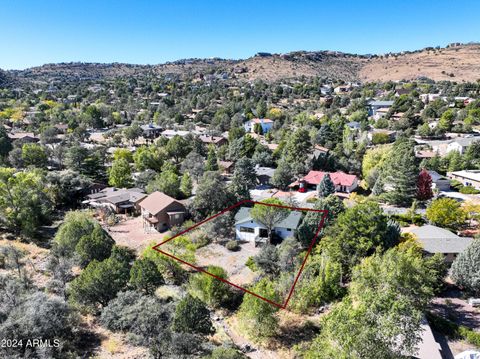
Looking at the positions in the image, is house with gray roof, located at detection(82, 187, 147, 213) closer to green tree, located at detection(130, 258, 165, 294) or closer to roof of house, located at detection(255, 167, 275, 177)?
roof of house, located at detection(255, 167, 275, 177)

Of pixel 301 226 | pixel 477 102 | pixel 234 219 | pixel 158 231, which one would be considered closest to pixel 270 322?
pixel 301 226

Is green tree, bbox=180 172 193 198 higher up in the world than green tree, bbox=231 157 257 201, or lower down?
lower down

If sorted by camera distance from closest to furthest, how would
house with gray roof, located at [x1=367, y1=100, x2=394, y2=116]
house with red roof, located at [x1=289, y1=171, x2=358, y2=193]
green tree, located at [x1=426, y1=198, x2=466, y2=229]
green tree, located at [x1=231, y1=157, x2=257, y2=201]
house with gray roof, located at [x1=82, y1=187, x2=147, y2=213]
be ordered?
green tree, located at [x1=426, y1=198, x2=466, y2=229]
house with gray roof, located at [x1=82, y1=187, x2=147, y2=213]
green tree, located at [x1=231, y1=157, x2=257, y2=201]
house with red roof, located at [x1=289, y1=171, x2=358, y2=193]
house with gray roof, located at [x1=367, y1=100, x2=394, y2=116]

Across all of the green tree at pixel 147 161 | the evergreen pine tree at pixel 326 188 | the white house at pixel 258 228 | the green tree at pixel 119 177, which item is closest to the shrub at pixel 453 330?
the white house at pixel 258 228

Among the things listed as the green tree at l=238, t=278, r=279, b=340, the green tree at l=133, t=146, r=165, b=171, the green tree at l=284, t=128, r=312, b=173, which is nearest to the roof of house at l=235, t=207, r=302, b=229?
the green tree at l=238, t=278, r=279, b=340

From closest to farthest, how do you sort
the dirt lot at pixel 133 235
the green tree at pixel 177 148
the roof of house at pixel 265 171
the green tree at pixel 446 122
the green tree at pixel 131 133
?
the dirt lot at pixel 133 235 < the roof of house at pixel 265 171 < the green tree at pixel 177 148 < the green tree at pixel 446 122 < the green tree at pixel 131 133

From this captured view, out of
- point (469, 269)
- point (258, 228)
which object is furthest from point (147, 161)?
point (469, 269)

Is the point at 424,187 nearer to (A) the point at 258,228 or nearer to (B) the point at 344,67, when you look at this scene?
(A) the point at 258,228

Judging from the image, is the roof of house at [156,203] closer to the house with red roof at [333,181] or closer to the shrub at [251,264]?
the shrub at [251,264]
